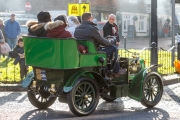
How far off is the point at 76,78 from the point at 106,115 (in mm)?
757

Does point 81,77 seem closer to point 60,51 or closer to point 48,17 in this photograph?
point 60,51

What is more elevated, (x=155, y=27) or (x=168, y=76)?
(x=155, y=27)

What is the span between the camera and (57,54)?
6.57m

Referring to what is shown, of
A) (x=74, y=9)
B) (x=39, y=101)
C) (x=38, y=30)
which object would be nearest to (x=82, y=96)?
(x=39, y=101)

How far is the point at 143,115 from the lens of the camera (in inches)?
275

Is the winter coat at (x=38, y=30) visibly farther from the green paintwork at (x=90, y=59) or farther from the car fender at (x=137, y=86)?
the car fender at (x=137, y=86)

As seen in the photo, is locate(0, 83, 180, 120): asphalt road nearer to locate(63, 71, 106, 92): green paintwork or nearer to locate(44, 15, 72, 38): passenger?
locate(63, 71, 106, 92): green paintwork

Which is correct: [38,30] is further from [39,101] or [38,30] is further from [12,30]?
[12,30]

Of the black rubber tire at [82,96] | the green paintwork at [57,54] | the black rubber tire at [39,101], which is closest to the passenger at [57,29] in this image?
the green paintwork at [57,54]

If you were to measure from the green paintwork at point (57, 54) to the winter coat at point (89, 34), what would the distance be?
20cm

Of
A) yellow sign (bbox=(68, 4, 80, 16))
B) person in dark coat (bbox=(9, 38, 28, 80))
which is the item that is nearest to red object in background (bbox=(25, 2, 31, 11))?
yellow sign (bbox=(68, 4, 80, 16))

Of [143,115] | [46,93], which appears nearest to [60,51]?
[46,93]

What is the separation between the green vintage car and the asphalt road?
0.17 metres

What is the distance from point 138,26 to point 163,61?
1398 inches
